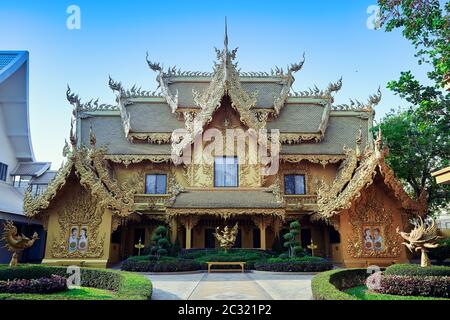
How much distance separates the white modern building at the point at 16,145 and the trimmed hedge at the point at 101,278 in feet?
30.0

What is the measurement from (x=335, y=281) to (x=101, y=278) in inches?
252

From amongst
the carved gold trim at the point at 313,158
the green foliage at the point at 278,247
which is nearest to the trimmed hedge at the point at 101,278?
the green foliage at the point at 278,247

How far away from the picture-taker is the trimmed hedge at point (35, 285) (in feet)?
25.8

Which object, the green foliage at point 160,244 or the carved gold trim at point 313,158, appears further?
the carved gold trim at point 313,158

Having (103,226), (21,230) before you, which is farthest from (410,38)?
(21,230)

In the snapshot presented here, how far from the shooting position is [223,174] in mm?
19531

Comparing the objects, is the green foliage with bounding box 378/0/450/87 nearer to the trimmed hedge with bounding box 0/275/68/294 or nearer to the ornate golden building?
the ornate golden building

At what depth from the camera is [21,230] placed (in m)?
19.7

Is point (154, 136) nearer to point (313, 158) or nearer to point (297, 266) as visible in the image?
point (313, 158)

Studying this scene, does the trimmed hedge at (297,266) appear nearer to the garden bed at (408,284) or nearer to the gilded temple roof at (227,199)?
the gilded temple roof at (227,199)

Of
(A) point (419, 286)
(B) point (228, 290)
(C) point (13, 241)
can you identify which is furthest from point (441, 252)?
(C) point (13, 241)
